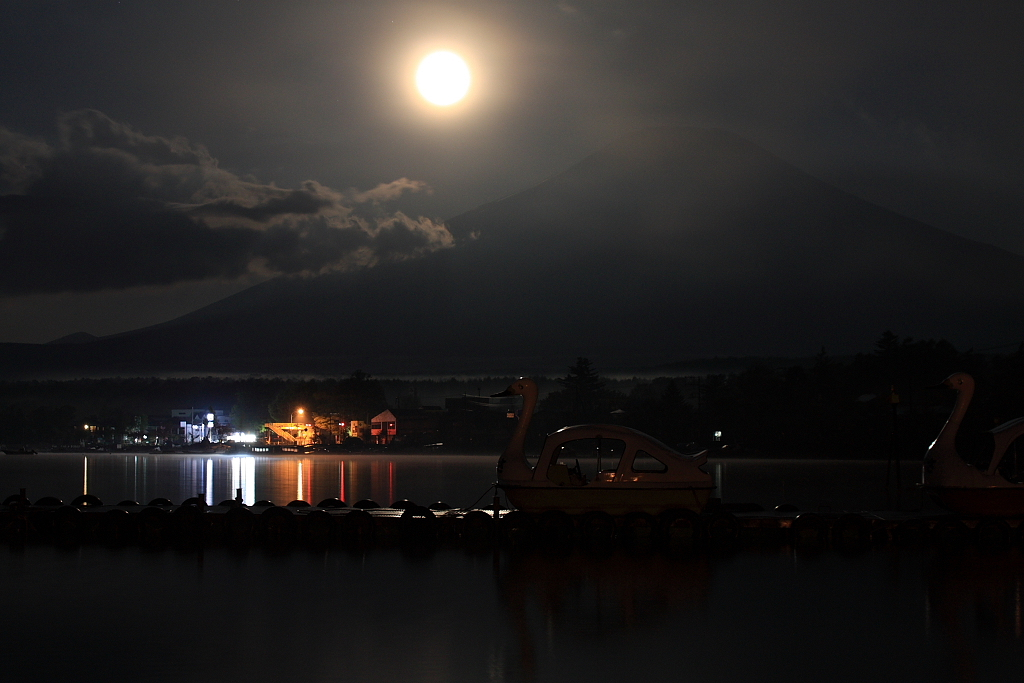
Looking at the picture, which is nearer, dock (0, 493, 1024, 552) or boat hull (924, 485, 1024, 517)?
dock (0, 493, 1024, 552)

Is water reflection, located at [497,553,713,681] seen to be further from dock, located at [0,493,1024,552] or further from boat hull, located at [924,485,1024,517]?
boat hull, located at [924,485,1024,517]

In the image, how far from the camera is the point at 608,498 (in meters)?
24.2

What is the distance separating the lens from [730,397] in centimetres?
16062

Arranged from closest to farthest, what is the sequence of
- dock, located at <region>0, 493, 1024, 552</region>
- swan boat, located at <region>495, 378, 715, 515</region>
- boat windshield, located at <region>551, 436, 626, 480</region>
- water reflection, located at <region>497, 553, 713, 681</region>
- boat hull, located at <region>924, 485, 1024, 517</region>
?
water reflection, located at <region>497, 553, 713, 681</region>, dock, located at <region>0, 493, 1024, 552</region>, swan boat, located at <region>495, 378, 715, 515</region>, boat windshield, located at <region>551, 436, 626, 480</region>, boat hull, located at <region>924, 485, 1024, 517</region>

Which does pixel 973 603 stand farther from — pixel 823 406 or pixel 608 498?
pixel 823 406

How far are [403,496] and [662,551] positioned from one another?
2948cm

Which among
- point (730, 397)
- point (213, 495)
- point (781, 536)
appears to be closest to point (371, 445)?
point (730, 397)

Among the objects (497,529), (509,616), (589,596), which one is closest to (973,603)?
(589,596)

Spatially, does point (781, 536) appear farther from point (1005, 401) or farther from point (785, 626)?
point (1005, 401)

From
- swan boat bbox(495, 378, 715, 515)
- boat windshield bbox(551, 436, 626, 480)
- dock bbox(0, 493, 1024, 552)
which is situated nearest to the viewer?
dock bbox(0, 493, 1024, 552)

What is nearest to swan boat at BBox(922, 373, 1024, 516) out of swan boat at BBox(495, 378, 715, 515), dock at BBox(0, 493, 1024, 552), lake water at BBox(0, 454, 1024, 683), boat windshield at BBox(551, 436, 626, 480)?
dock at BBox(0, 493, 1024, 552)

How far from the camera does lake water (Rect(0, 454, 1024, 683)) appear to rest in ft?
42.3

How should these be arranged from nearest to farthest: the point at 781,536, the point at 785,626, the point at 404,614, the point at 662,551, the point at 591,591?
the point at 785,626, the point at 404,614, the point at 591,591, the point at 662,551, the point at 781,536

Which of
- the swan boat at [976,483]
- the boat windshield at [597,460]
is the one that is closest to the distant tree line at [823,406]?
the boat windshield at [597,460]
